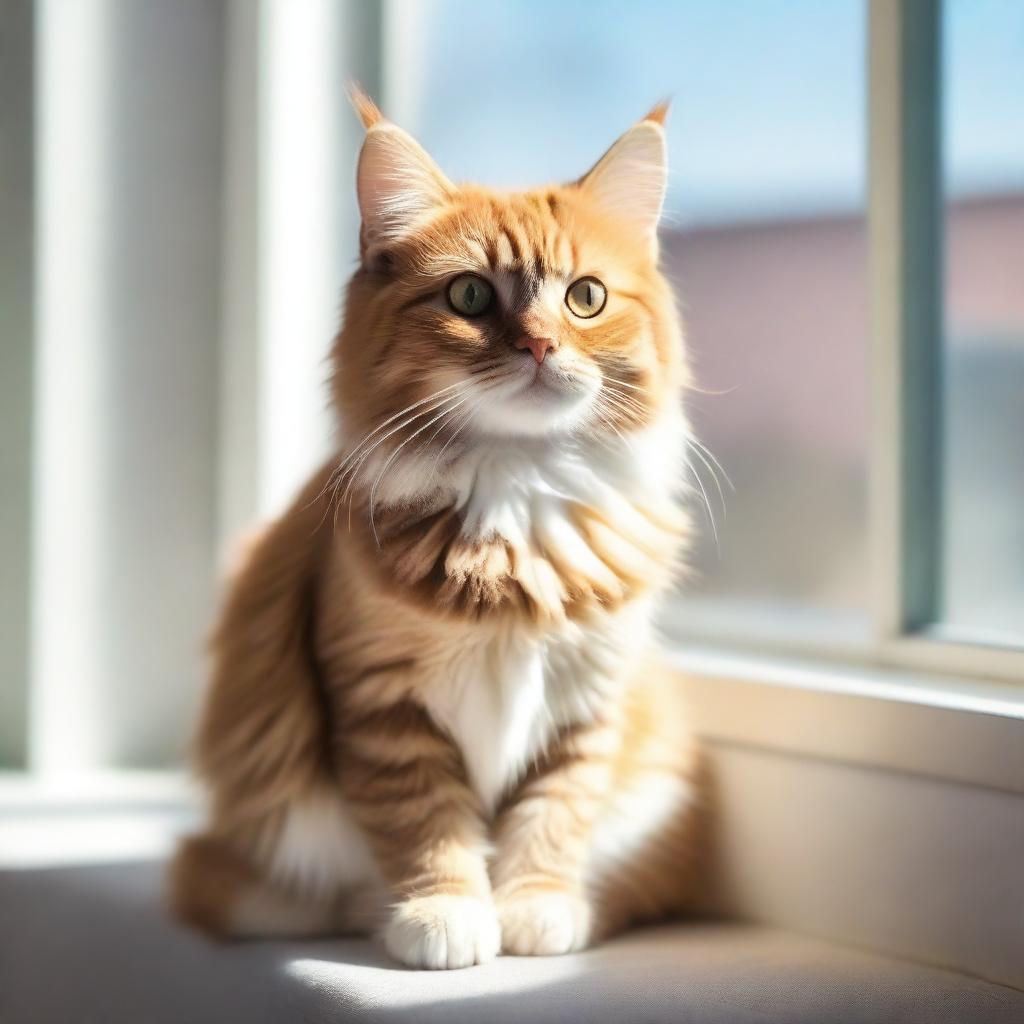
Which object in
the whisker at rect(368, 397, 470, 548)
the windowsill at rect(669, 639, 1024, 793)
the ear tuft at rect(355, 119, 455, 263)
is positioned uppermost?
the ear tuft at rect(355, 119, 455, 263)

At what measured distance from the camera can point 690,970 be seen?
3.80ft

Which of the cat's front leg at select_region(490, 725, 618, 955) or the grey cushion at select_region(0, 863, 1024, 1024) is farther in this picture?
the cat's front leg at select_region(490, 725, 618, 955)

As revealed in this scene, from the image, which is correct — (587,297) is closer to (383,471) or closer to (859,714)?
(383,471)

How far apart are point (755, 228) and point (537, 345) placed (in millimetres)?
767

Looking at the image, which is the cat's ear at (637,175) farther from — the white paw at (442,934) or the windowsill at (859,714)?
the white paw at (442,934)

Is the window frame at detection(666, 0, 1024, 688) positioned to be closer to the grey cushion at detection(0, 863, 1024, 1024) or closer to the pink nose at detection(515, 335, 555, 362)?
the grey cushion at detection(0, 863, 1024, 1024)

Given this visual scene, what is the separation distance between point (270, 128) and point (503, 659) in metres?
1.20

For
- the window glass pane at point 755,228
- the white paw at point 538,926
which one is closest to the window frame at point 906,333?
the window glass pane at point 755,228

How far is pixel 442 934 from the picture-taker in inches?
43.9

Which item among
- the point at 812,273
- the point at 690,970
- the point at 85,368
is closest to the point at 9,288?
the point at 85,368

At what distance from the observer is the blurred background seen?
1.66 meters

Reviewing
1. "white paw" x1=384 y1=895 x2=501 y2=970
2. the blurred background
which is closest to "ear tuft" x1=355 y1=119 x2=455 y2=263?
the blurred background

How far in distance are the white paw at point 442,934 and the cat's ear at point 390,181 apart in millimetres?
671

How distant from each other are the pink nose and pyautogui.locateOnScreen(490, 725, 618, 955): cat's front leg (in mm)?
418
